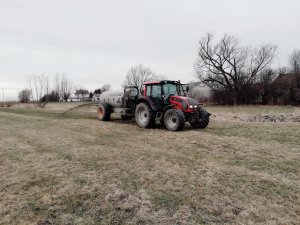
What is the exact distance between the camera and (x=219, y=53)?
3784 cm

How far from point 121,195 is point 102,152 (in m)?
2.61

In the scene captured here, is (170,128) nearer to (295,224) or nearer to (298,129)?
(298,129)

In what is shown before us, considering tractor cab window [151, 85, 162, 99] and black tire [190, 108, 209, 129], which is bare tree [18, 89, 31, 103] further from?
black tire [190, 108, 209, 129]

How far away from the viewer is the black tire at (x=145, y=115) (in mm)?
10398

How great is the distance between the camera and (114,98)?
1312 centimetres

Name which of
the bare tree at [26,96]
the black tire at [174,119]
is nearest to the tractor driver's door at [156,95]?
the black tire at [174,119]

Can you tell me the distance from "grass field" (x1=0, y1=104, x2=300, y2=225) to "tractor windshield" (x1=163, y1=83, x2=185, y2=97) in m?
3.35

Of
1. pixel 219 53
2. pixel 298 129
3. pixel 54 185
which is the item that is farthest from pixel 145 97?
pixel 219 53

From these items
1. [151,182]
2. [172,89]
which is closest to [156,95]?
[172,89]

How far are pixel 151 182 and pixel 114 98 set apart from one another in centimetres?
913

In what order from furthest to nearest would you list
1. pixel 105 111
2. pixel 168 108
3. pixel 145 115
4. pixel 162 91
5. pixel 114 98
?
pixel 105 111, pixel 114 98, pixel 145 115, pixel 162 91, pixel 168 108

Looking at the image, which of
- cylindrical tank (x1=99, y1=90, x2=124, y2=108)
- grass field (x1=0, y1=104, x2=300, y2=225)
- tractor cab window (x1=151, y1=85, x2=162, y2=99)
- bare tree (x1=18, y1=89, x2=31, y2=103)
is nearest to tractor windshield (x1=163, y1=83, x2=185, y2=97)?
tractor cab window (x1=151, y1=85, x2=162, y2=99)

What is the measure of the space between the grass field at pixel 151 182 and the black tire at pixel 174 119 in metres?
1.81

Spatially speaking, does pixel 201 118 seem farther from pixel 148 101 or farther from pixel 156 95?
pixel 148 101
